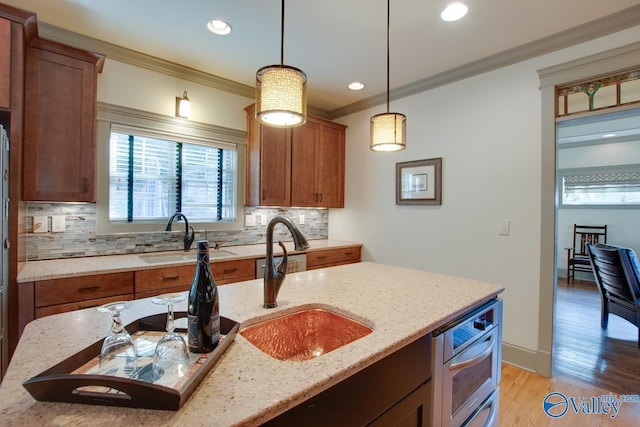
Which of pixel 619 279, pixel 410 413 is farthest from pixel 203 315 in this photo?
pixel 619 279

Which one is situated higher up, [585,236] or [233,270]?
[585,236]

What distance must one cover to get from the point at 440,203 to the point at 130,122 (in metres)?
3.02

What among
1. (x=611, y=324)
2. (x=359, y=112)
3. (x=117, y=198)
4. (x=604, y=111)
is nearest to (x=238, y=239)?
(x=117, y=198)

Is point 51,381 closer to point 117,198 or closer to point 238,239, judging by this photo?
point 117,198

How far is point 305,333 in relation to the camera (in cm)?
131

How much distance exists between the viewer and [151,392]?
2.00 feet

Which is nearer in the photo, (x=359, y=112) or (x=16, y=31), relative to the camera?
(x=16, y=31)

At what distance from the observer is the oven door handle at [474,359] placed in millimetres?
A: 1231

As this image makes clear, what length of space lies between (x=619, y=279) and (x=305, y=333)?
325cm

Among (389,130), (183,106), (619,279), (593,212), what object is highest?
(183,106)

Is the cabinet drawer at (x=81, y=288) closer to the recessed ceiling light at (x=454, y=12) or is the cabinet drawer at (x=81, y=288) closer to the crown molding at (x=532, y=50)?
the recessed ceiling light at (x=454, y=12)

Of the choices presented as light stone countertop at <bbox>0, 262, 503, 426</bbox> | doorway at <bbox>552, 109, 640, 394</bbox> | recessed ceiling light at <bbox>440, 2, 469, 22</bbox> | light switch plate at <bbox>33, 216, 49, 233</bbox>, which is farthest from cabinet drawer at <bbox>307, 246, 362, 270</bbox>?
recessed ceiling light at <bbox>440, 2, 469, 22</bbox>

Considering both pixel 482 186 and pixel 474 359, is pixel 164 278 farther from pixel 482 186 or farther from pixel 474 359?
pixel 482 186

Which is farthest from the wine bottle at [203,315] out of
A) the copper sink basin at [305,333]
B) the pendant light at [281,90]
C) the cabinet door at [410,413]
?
the pendant light at [281,90]
